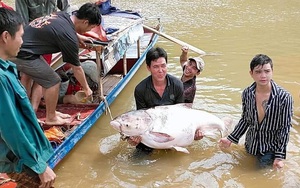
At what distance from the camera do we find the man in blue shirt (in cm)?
244

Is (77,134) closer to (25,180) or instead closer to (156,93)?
(156,93)

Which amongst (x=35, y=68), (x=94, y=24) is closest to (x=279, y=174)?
(x=94, y=24)

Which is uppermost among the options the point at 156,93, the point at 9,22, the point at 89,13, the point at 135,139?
the point at 9,22

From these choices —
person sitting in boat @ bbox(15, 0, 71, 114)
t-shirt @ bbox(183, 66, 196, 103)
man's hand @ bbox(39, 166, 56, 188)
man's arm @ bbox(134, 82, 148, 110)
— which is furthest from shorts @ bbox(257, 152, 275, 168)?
person sitting in boat @ bbox(15, 0, 71, 114)

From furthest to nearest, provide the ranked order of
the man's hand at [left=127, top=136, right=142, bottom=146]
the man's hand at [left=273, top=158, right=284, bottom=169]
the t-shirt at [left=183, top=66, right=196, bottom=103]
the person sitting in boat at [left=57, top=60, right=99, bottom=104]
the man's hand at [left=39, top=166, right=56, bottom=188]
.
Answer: the person sitting in boat at [left=57, top=60, right=99, bottom=104], the t-shirt at [left=183, top=66, right=196, bottom=103], the man's hand at [left=127, top=136, right=142, bottom=146], the man's hand at [left=273, top=158, right=284, bottom=169], the man's hand at [left=39, top=166, right=56, bottom=188]

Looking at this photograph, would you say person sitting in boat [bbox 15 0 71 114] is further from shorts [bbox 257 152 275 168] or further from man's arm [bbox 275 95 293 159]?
man's arm [bbox 275 95 293 159]

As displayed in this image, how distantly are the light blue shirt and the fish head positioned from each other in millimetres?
1912

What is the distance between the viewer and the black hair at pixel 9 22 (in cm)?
246

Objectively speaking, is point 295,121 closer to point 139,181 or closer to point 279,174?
point 279,174

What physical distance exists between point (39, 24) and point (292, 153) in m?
3.57

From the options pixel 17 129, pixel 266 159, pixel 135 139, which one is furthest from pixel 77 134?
pixel 17 129

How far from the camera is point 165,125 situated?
474 centimetres

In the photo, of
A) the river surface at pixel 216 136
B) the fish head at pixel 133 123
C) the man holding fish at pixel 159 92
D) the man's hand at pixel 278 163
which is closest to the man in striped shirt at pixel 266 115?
the man's hand at pixel 278 163

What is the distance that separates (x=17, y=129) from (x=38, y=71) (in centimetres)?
271
